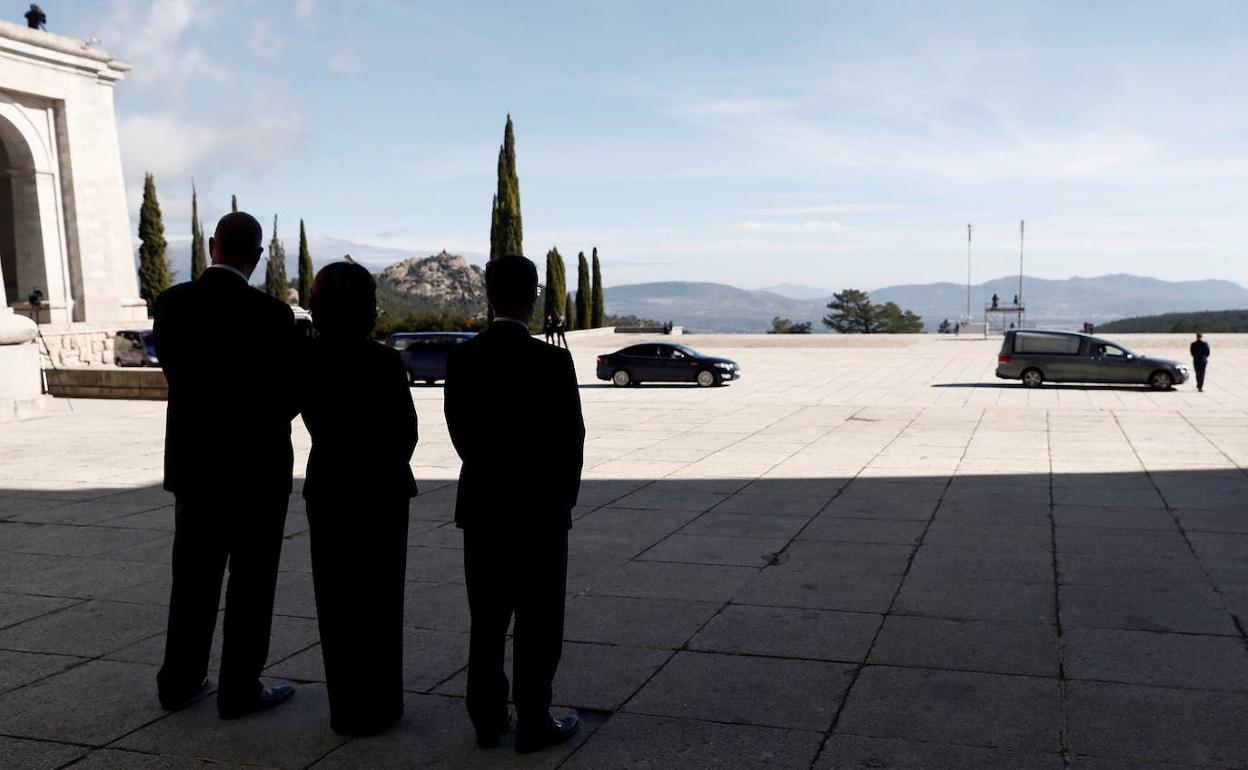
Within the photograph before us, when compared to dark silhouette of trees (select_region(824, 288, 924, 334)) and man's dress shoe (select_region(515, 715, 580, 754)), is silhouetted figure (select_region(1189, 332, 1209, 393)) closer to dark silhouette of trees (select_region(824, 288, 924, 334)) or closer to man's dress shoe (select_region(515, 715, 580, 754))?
man's dress shoe (select_region(515, 715, 580, 754))

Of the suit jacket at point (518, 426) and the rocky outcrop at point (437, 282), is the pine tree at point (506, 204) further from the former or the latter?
the rocky outcrop at point (437, 282)

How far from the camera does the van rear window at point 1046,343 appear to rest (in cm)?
2517

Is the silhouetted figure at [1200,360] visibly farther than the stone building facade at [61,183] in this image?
No

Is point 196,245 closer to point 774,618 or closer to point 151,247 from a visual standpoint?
point 151,247

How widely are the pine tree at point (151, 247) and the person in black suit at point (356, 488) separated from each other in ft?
158

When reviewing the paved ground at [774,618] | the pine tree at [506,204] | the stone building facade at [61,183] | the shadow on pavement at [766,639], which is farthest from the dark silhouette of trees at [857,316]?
the shadow on pavement at [766,639]

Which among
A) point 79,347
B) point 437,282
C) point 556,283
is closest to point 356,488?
point 79,347

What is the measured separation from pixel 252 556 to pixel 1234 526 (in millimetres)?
7254

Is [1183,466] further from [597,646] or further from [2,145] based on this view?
[2,145]

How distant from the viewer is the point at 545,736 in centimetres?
382

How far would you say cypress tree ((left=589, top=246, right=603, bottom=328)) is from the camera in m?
61.1

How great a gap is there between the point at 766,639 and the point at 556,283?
53.1 m

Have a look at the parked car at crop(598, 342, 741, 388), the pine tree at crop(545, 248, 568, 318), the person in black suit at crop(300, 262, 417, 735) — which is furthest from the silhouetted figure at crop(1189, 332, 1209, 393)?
the pine tree at crop(545, 248, 568, 318)

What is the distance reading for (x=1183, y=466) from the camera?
1146 cm
